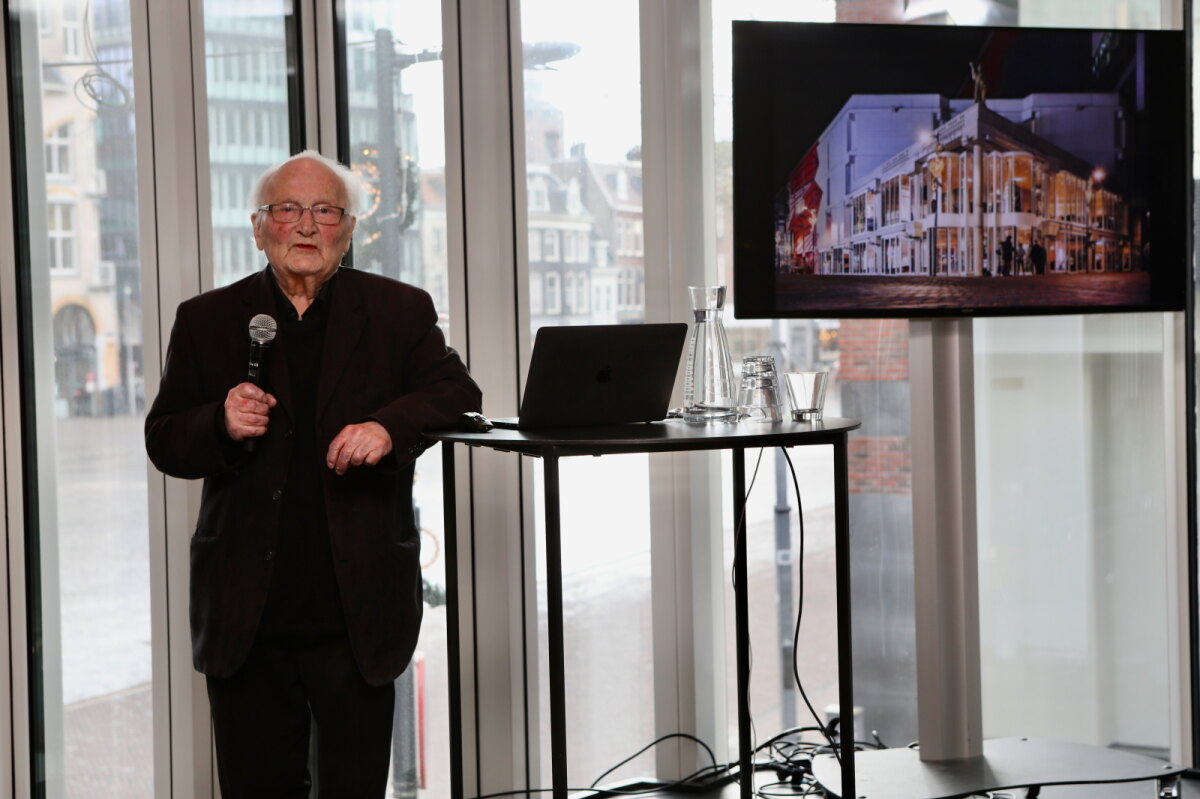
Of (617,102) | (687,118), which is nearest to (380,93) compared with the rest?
(617,102)

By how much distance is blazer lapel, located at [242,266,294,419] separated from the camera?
7.25 feet

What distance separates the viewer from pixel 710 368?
2340mm

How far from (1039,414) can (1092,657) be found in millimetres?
717

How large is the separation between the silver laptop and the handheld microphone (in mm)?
501

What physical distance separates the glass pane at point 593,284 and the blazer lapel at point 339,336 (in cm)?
87

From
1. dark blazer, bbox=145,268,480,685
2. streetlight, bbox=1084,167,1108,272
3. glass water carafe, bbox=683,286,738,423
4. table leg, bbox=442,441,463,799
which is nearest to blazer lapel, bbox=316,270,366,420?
dark blazer, bbox=145,268,480,685

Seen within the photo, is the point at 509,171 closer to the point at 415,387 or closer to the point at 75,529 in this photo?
the point at 415,387

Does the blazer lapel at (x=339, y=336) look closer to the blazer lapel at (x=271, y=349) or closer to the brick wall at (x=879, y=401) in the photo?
the blazer lapel at (x=271, y=349)

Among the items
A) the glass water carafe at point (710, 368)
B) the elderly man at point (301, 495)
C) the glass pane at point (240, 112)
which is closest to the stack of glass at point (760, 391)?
the glass water carafe at point (710, 368)

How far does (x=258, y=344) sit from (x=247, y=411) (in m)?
0.13

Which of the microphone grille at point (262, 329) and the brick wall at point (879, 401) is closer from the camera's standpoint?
the microphone grille at point (262, 329)

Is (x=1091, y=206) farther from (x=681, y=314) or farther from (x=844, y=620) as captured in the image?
(x=844, y=620)

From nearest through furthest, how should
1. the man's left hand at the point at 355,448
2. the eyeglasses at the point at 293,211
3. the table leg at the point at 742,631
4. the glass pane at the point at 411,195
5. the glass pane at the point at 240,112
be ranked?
the man's left hand at the point at 355,448
the eyeglasses at the point at 293,211
the table leg at the point at 742,631
the glass pane at the point at 240,112
the glass pane at the point at 411,195

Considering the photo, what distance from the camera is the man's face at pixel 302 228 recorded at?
2283 mm
